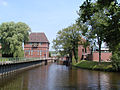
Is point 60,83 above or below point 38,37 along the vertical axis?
below

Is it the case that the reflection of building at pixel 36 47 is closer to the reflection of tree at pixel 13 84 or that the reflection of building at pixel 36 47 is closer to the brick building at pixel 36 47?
the brick building at pixel 36 47

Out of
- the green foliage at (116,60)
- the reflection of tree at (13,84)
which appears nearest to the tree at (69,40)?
the green foliage at (116,60)

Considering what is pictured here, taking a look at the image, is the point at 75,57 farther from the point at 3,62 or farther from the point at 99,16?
the point at 3,62

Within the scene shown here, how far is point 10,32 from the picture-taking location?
115ft

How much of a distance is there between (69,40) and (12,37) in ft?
74.9

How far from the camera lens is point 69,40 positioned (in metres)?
52.4

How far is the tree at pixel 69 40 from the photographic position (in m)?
51.2

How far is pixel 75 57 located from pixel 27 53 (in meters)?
28.9

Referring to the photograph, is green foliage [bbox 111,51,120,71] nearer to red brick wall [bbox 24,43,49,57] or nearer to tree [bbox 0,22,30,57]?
tree [bbox 0,22,30,57]

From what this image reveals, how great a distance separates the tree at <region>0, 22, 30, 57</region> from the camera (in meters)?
34.8

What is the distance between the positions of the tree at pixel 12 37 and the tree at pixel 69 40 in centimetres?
1890

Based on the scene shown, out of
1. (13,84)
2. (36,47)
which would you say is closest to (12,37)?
(13,84)

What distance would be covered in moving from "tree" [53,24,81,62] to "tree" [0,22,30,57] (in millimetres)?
18897

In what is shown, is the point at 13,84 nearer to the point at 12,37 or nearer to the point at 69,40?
the point at 12,37
